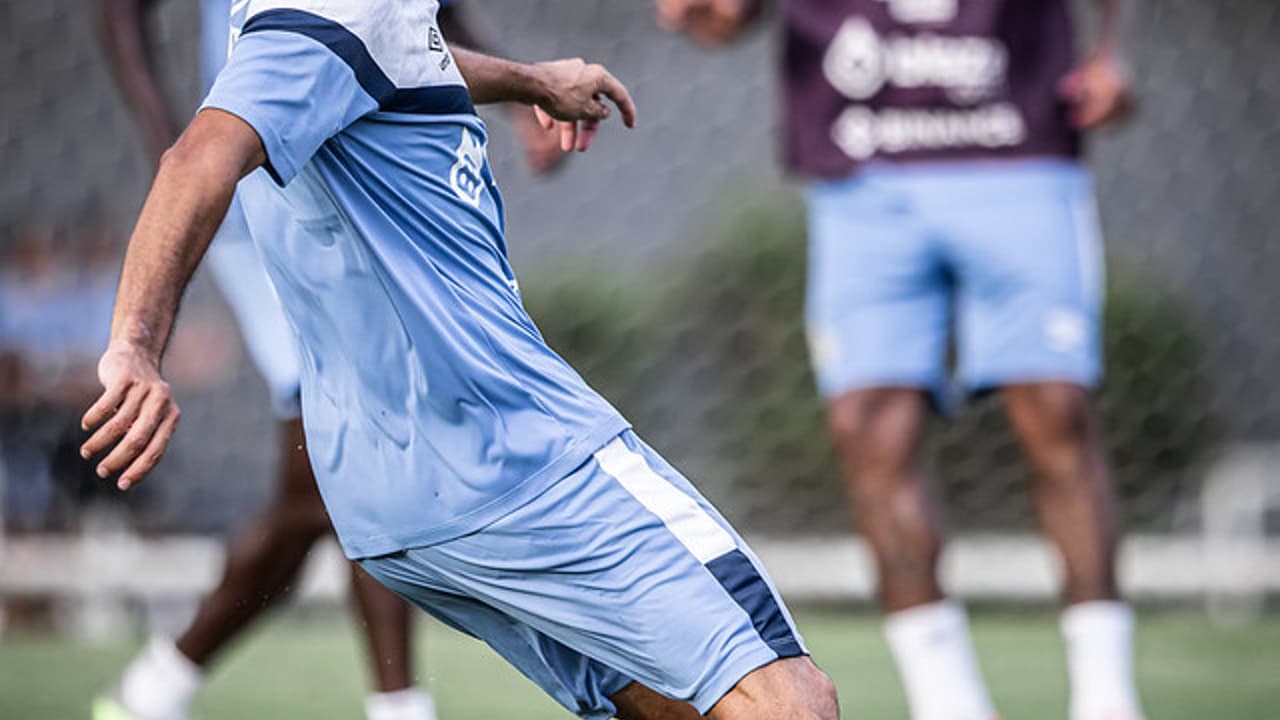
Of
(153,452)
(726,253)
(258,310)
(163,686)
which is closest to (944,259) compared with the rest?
(258,310)

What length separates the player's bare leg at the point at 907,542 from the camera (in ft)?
12.6

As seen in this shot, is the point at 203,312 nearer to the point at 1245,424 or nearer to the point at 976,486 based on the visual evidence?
the point at 976,486

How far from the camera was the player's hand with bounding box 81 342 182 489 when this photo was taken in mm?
1723

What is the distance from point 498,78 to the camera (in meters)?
2.61

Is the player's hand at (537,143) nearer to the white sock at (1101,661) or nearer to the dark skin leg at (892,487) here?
the dark skin leg at (892,487)

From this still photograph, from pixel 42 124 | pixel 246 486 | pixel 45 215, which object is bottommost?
pixel 246 486

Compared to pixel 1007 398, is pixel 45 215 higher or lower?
lower

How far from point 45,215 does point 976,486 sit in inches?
216

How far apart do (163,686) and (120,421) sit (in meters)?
2.20

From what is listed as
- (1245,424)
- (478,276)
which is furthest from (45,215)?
(478,276)

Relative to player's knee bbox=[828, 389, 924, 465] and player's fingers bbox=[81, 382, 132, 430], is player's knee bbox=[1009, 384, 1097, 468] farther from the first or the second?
player's fingers bbox=[81, 382, 132, 430]

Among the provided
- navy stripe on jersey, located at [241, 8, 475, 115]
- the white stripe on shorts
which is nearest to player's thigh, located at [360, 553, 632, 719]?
the white stripe on shorts

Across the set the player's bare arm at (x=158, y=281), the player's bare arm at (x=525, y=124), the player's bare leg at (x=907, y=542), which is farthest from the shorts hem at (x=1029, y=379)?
the player's bare arm at (x=158, y=281)

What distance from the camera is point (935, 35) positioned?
4.26m
